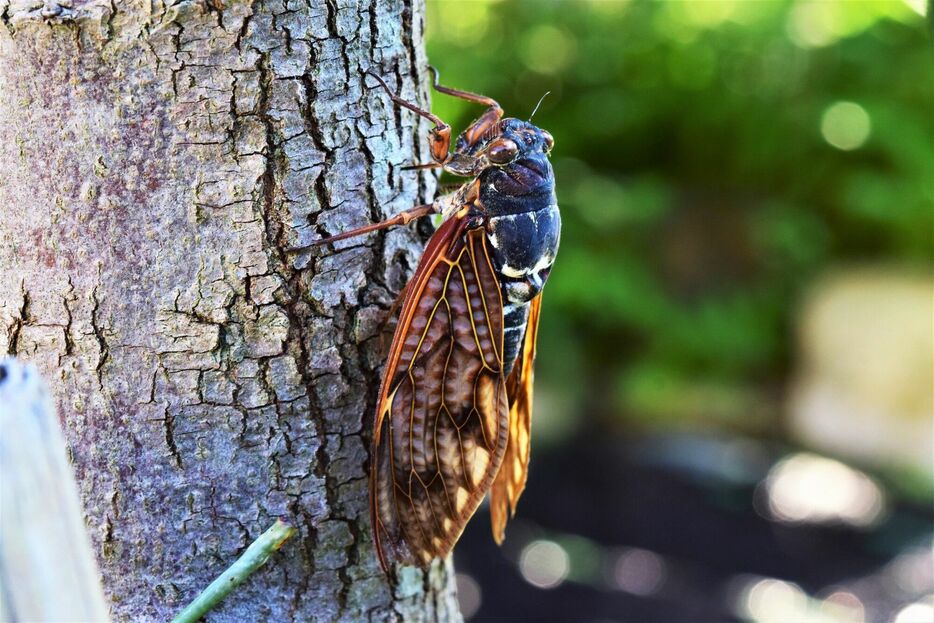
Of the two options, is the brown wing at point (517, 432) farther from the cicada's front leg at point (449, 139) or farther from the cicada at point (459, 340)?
the cicada's front leg at point (449, 139)

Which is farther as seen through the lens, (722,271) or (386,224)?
(722,271)

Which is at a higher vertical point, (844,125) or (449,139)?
(449,139)

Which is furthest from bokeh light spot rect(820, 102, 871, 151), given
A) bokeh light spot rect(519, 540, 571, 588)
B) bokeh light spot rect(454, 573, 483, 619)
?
bokeh light spot rect(454, 573, 483, 619)

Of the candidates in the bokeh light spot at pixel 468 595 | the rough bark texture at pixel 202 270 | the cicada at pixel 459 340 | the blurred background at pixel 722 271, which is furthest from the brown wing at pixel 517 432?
the blurred background at pixel 722 271

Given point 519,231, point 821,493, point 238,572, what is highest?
point 519,231

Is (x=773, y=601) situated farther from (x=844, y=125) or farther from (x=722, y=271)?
(x=844, y=125)

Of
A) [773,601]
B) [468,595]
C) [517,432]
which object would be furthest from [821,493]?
[517,432]

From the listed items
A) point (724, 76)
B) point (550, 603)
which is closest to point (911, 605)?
point (550, 603)
